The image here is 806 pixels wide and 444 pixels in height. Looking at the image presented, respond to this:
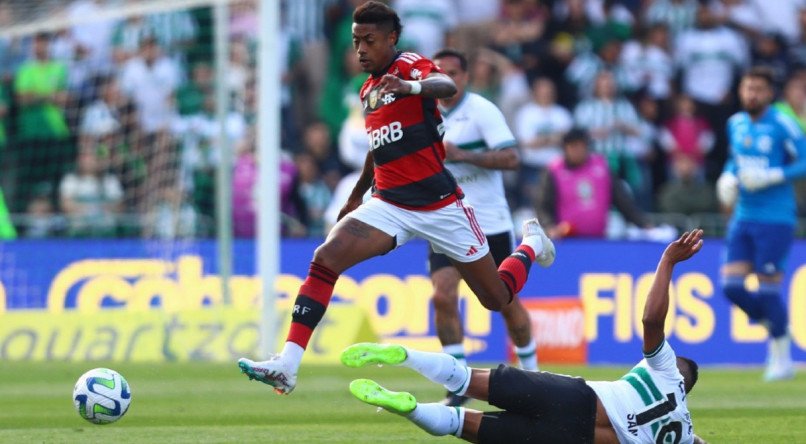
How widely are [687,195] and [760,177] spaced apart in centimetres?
531

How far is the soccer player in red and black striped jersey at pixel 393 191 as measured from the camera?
9117 millimetres

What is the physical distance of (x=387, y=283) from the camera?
18.3 metres

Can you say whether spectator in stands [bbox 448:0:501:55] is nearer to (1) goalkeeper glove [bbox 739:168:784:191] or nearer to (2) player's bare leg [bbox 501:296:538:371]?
(1) goalkeeper glove [bbox 739:168:784:191]

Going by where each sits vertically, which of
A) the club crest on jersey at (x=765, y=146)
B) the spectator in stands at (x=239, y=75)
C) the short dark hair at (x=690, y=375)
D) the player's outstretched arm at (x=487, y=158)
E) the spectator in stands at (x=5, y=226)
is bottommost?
the spectator in stands at (x=5, y=226)

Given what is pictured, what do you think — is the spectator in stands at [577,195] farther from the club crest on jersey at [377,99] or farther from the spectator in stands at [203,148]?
the club crest on jersey at [377,99]

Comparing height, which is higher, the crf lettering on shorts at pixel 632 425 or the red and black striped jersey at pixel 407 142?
the red and black striped jersey at pixel 407 142

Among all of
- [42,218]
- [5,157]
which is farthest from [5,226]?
[5,157]

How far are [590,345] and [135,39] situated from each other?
24.7 ft

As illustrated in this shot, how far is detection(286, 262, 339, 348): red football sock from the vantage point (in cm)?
896

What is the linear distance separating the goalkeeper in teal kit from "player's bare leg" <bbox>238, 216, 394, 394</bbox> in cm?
642

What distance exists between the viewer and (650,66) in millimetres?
21859

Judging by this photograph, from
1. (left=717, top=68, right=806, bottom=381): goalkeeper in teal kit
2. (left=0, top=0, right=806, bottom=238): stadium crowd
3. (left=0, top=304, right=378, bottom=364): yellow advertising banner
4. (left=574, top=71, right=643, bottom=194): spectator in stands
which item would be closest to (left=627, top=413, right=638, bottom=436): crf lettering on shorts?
(left=717, top=68, right=806, bottom=381): goalkeeper in teal kit

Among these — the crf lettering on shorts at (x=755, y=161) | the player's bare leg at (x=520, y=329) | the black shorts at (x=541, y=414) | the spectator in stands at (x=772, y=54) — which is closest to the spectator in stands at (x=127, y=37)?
the spectator in stands at (x=772, y=54)

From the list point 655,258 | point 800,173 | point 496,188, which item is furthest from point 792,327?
point 496,188
